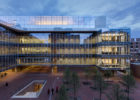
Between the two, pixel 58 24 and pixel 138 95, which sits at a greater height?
pixel 58 24

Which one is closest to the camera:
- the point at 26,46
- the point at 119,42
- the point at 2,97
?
the point at 2,97

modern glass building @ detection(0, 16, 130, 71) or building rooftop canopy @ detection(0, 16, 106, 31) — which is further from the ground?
building rooftop canopy @ detection(0, 16, 106, 31)

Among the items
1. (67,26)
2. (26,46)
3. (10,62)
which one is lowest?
(10,62)

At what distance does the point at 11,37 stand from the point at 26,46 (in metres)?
5.14

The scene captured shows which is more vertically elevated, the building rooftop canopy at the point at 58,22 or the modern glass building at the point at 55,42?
the building rooftop canopy at the point at 58,22

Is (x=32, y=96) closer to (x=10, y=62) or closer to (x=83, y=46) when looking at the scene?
(x=10, y=62)

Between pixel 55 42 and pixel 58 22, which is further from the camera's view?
pixel 58 22

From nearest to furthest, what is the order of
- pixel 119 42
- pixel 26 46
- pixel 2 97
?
pixel 2 97 → pixel 119 42 → pixel 26 46

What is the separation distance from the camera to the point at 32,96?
43.6 ft

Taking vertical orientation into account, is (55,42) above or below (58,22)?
below

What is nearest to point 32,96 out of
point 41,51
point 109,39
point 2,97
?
point 2,97

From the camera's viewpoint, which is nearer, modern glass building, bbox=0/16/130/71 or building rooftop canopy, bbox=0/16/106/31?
modern glass building, bbox=0/16/130/71

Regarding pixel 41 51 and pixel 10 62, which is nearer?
pixel 10 62

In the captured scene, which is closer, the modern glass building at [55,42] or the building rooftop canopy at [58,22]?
the modern glass building at [55,42]
